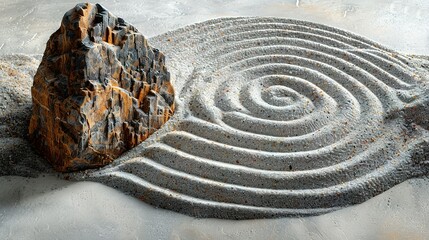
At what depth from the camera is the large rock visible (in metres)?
2.23

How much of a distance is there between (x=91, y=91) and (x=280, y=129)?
A: 90 centimetres

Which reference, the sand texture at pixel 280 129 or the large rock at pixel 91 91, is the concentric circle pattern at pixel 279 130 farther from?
the large rock at pixel 91 91

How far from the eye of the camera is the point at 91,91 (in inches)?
87.7

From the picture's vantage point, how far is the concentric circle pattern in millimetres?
2242

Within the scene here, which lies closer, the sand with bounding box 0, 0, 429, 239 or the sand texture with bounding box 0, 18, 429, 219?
the sand with bounding box 0, 0, 429, 239

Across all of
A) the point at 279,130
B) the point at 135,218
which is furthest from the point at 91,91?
the point at 279,130

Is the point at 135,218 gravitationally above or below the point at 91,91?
below

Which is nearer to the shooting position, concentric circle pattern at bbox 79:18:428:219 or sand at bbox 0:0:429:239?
sand at bbox 0:0:429:239

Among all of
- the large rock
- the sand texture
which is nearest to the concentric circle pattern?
the sand texture

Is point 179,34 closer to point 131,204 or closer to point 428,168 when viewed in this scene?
point 131,204

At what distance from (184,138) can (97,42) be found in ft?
1.92

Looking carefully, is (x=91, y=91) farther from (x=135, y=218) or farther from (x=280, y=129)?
(x=280, y=129)

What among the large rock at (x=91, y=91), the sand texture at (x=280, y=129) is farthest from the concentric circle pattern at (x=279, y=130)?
the large rock at (x=91, y=91)

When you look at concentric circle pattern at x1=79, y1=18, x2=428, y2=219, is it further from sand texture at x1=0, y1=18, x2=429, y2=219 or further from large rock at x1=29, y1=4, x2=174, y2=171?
large rock at x1=29, y1=4, x2=174, y2=171
